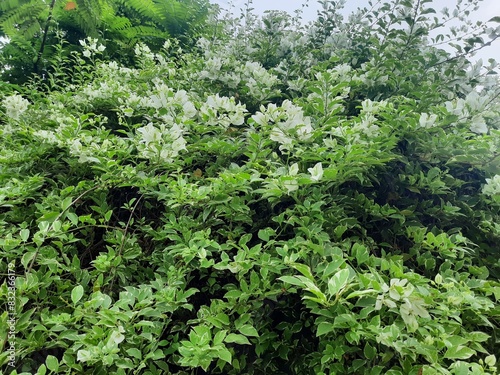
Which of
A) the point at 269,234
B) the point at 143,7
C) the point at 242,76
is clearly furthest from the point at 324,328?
the point at 143,7

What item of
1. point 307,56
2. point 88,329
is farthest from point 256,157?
point 307,56

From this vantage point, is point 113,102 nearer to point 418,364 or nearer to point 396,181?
point 396,181

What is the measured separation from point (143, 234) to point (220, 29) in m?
2.12

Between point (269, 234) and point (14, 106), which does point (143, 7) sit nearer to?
point (14, 106)

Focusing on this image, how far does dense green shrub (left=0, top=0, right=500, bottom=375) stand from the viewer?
0.78 metres

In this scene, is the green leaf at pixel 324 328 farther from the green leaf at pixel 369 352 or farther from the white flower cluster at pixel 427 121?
the white flower cluster at pixel 427 121

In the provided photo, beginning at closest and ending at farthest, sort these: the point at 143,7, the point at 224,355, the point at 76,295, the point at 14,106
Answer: the point at 224,355, the point at 76,295, the point at 14,106, the point at 143,7

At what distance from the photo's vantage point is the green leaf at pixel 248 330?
2.60ft

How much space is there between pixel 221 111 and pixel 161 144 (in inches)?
11.1

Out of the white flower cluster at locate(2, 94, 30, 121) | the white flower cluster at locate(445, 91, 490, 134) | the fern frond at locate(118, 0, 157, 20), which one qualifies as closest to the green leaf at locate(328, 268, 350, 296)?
the white flower cluster at locate(445, 91, 490, 134)

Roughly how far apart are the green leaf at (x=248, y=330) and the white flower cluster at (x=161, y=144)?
569mm

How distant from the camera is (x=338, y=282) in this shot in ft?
2.38

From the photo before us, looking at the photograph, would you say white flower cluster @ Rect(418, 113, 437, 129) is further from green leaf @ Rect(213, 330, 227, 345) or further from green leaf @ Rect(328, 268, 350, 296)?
green leaf @ Rect(213, 330, 227, 345)

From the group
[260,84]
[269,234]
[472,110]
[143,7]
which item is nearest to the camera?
[269,234]
